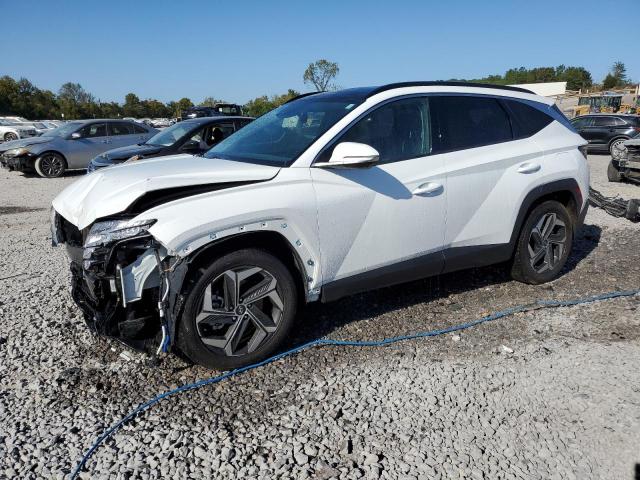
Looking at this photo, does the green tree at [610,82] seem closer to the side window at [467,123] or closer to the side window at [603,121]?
the side window at [603,121]

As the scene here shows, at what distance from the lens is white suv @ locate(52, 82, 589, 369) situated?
9.77 feet

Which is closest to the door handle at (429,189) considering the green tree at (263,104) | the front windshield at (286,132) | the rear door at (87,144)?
the front windshield at (286,132)

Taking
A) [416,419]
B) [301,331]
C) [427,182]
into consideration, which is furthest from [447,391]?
[427,182]

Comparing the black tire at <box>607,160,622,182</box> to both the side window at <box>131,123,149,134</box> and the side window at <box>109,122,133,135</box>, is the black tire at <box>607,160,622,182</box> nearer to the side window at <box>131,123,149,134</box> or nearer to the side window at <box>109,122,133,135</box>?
the side window at <box>131,123,149,134</box>

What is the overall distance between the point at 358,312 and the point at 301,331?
59 cm

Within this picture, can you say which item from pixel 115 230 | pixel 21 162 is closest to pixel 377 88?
pixel 115 230

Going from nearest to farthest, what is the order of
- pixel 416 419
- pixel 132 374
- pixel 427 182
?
1. pixel 416 419
2. pixel 132 374
3. pixel 427 182

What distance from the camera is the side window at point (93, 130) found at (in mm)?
14227

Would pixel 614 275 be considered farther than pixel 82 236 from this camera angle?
Yes

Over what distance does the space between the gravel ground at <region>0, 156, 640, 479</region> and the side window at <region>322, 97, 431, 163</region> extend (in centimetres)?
136

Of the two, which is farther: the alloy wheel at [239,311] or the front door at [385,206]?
the front door at [385,206]

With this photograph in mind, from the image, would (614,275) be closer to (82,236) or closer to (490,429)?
(490,429)

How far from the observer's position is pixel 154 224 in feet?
9.48

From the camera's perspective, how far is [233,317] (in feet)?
10.5
